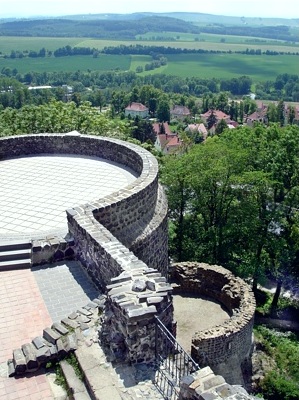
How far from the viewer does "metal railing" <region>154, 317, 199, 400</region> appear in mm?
5859

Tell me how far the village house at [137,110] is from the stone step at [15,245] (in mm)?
89276

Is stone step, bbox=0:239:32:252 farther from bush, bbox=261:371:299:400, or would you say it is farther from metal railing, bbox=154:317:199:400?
bush, bbox=261:371:299:400

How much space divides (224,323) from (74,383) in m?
9.88

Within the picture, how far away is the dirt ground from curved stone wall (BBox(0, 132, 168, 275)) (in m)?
4.80

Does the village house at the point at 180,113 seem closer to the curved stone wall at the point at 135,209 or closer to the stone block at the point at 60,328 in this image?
the curved stone wall at the point at 135,209

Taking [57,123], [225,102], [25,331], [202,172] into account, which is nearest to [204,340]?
[25,331]

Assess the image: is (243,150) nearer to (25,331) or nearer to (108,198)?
(108,198)

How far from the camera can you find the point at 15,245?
31.5 ft

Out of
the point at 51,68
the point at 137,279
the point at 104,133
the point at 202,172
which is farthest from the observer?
the point at 51,68

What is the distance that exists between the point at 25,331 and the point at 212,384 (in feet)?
11.6

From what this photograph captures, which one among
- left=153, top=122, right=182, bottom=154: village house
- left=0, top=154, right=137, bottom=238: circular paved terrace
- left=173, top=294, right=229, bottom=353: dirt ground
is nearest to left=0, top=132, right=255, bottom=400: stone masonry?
left=173, top=294, right=229, bottom=353: dirt ground

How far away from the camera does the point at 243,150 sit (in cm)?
2439

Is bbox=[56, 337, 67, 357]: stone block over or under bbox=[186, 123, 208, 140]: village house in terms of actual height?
over

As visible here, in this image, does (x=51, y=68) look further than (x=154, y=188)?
Yes
